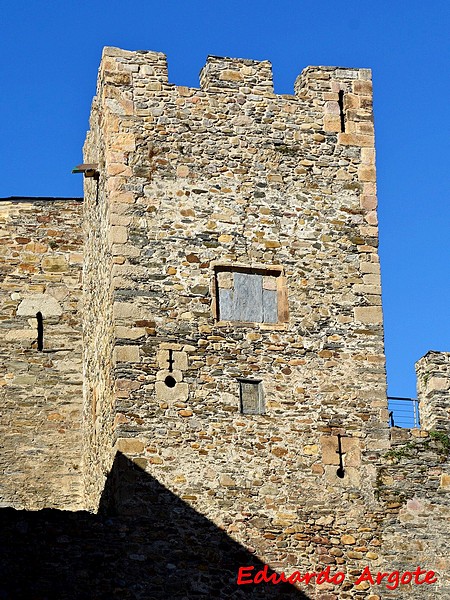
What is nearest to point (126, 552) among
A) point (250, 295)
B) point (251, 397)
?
point (251, 397)

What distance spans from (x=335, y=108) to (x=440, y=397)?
11.5 ft

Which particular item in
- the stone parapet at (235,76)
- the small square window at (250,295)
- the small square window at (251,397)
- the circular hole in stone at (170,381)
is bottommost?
the small square window at (251,397)

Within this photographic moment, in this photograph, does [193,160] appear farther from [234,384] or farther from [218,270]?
[234,384]

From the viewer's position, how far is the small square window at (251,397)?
51.7 ft

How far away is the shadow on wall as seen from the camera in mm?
14305

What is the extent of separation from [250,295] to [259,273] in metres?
0.28

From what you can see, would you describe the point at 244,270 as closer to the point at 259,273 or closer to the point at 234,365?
the point at 259,273

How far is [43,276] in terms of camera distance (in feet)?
61.1

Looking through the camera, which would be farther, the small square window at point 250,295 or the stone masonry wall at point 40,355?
the stone masonry wall at point 40,355

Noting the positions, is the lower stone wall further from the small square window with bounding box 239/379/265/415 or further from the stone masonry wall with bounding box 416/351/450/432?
the small square window with bounding box 239/379/265/415

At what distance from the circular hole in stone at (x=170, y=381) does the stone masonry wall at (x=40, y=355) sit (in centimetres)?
282

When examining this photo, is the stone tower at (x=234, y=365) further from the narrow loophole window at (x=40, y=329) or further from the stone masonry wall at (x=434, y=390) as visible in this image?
the narrow loophole window at (x=40, y=329)

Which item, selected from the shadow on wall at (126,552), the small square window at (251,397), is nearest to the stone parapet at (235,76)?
the small square window at (251,397)

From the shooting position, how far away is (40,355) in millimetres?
18266
